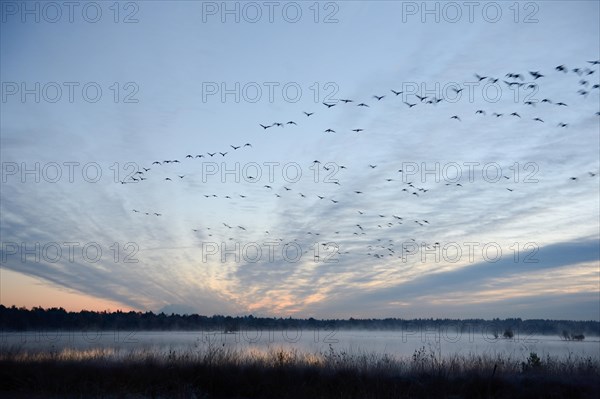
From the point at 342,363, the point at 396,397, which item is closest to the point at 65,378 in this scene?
the point at 342,363

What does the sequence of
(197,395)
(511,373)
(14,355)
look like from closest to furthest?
(197,395) < (511,373) < (14,355)

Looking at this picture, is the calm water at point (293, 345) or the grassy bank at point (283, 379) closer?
the grassy bank at point (283, 379)

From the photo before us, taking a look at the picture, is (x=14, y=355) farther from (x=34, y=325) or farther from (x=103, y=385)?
(x=34, y=325)

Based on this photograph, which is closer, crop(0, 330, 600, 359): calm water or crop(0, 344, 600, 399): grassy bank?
crop(0, 344, 600, 399): grassy bank

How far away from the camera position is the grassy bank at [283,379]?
20922 mm

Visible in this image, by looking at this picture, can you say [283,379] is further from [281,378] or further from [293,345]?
[293,345]

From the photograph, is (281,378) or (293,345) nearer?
(281,378)

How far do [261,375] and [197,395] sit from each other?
3407 millimetres

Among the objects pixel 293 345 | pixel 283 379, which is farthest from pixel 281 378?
pixel 293 345

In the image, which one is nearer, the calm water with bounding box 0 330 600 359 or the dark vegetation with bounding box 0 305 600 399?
the dark vegetation with bounding box 0 305 600 399

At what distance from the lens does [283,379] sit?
2286cm

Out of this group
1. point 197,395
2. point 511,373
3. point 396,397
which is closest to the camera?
point 396,397

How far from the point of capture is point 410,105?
21.0m

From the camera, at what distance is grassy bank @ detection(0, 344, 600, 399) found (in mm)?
20922
